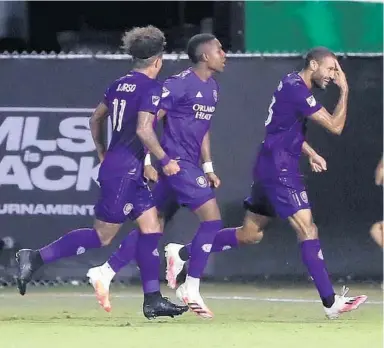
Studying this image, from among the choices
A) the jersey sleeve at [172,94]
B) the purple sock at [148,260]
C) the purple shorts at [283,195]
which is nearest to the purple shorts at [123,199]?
the purple sock at [148,260]

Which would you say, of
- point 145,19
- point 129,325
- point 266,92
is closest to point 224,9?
point 145,19

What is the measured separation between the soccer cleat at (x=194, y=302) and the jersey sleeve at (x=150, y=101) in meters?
1.39

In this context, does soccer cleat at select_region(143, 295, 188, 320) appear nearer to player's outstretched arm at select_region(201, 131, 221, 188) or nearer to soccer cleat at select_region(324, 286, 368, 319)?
soccer cleat at select_region(324, 286, 368, 319)

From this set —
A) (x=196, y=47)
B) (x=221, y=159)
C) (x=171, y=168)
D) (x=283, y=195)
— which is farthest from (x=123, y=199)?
(x=221, y=159)

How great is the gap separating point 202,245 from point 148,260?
0.60 m

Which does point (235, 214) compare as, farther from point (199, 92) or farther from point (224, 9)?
point (224, 9)

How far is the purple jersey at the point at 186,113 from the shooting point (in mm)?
10359

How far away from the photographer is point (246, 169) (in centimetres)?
1266

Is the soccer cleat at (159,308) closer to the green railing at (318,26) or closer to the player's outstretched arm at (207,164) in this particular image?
the player's outstretched arm at (207,164)

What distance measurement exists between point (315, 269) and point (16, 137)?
359cm

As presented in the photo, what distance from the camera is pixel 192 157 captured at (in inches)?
408

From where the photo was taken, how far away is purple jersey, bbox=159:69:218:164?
10.4m

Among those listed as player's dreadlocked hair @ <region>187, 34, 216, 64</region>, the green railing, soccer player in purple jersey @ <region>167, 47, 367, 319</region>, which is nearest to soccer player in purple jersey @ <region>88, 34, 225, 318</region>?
player's dreadlocked hair @ <region>187, 34, 216, 64</region>

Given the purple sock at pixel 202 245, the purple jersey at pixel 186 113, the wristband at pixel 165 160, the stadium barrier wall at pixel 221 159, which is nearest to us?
the wristband at pixel 165 160
